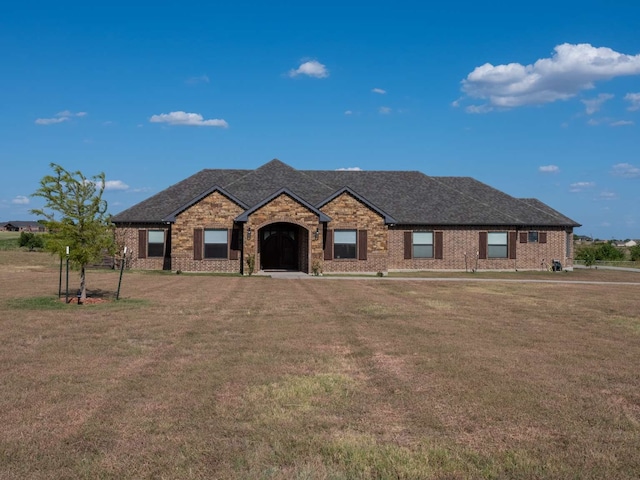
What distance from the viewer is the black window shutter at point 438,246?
37.2 meters

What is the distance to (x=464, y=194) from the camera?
40.8 m

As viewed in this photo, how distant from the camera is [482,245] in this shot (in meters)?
37.6

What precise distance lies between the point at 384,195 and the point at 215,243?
521 inches

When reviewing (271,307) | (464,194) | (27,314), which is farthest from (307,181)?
(27,314)

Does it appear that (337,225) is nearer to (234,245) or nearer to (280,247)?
(280,247)

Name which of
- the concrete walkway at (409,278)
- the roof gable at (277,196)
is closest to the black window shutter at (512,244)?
the concrete walkway at (409,278)

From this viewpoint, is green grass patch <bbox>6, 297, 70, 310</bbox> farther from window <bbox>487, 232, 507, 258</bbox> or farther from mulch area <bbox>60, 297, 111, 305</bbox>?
window <bbox>487, 232, 507, 258</bbox>

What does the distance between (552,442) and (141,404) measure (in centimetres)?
501

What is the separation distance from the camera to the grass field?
18.4ft

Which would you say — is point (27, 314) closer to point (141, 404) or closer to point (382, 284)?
point (141, 404)

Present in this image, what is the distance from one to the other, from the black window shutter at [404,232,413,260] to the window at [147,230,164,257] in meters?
15.6

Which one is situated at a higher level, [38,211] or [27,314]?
[38,211]

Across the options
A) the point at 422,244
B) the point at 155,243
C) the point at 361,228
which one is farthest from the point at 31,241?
the point at 422,244

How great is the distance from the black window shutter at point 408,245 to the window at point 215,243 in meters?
11.8
